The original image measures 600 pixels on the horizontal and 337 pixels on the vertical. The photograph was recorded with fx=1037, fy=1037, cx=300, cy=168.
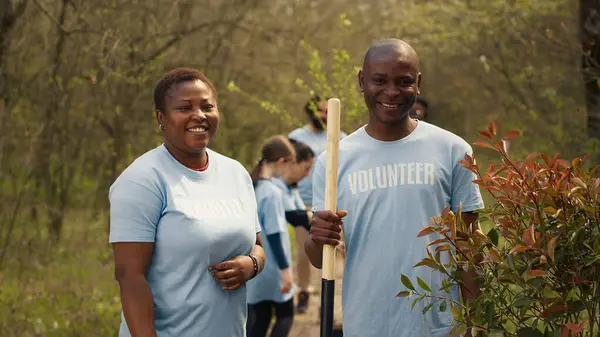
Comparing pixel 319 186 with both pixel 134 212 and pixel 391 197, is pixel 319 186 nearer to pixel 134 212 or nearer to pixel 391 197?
pixel 391 197

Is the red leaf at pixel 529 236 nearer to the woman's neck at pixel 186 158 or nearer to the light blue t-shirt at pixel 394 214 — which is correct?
the light blue t-shirt at pixel 394 214

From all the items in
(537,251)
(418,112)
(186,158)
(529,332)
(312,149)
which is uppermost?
(312,149)

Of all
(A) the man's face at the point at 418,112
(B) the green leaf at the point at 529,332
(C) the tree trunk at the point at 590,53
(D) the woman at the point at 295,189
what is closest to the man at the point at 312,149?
(D) the woman at the point at 295,189

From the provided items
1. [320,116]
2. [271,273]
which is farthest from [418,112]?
[320,116]

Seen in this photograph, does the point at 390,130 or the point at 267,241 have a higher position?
the point at 390,130

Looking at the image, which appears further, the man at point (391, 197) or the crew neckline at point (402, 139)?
the crew neckline at point (402, 139)

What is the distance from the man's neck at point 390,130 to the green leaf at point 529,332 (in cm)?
106

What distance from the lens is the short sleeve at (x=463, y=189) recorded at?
3844 mm

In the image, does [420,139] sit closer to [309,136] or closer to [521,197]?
[521,197]

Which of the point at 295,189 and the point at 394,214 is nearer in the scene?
the point at 394,214

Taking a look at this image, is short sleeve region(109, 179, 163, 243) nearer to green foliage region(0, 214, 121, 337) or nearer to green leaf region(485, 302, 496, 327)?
green leaf region(485, 302, 496, 327)

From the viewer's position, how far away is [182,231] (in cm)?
368

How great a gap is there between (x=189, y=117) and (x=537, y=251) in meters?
1.46

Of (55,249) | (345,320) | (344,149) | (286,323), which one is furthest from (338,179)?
(55,249)
